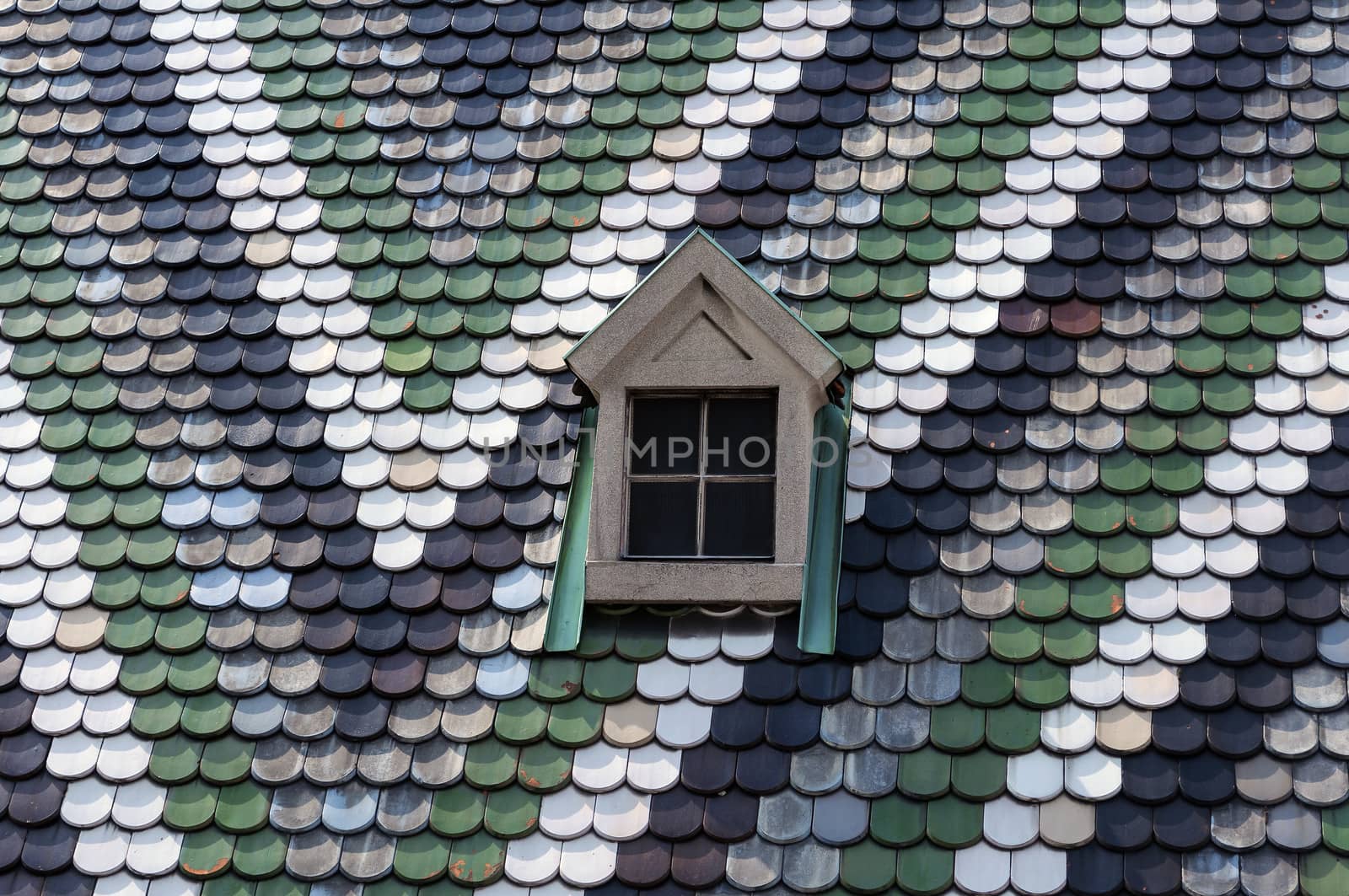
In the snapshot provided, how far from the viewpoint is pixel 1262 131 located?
7.34m

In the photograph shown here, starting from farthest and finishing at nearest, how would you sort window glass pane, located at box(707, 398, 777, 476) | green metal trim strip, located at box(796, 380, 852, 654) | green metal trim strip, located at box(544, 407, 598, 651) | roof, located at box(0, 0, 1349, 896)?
window glass pane, located at box(707, 398, 777, 476) < green metal trim strip, located at box(544, 407, 598, 651) < green metal trim strip, located at box(796, 380, 852, 654) < roof, located at box(0, 0, 1349, 896)

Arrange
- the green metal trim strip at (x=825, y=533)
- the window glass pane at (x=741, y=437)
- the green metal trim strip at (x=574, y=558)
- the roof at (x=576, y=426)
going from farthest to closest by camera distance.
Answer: the window glass pane at (x=741, y=437)
the green metal trim strip at (x=574, y=558)
the green metal trim strip at (x=825, y=533)
the roof at (x=576, y=426)

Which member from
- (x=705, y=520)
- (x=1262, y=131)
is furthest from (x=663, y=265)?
(x=1262, y=131)

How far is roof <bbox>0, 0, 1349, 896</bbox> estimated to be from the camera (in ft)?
20.0

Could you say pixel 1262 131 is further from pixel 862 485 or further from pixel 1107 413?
pixel 862 485

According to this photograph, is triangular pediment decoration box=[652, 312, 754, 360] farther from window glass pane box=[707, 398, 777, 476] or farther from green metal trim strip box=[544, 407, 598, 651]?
green metal trim strip box=[544, 407, 598, 651]

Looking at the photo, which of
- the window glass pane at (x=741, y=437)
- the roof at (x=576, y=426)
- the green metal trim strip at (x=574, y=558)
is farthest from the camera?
the window glass pane at (x=741, y=437)

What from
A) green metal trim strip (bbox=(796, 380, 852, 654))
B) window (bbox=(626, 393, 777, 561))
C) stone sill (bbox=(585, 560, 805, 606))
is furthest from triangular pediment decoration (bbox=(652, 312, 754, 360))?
stone sill (bbox=(585, 560, 805, 606))

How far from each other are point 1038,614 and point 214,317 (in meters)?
3.52

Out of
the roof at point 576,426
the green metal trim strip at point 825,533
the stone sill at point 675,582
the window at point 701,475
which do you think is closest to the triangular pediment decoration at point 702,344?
the window at point 701,475

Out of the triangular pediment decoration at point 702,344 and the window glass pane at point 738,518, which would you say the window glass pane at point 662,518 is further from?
the triangular pediment decoration at point 702,344

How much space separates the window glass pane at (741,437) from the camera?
6.63 m

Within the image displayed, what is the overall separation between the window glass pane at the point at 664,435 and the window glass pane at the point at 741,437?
6 centimetres

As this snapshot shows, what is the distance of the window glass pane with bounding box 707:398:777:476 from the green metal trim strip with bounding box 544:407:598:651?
1.46 ft
